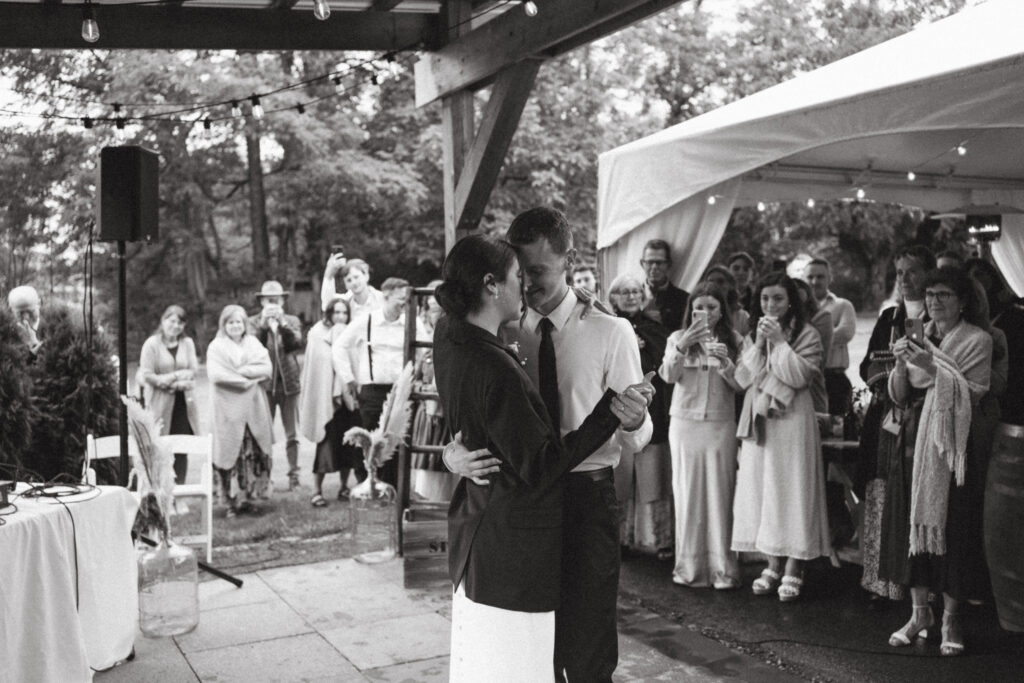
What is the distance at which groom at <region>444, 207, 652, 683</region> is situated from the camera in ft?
8.32

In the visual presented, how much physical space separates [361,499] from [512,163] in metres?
11.1

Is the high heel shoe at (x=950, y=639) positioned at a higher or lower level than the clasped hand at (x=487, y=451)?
lower

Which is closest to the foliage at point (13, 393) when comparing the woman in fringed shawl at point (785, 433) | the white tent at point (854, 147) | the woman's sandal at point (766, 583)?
the white tent at point (854, 147)

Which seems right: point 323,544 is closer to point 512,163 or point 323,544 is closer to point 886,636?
point 886,636

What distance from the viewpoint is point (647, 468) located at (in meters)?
5.42

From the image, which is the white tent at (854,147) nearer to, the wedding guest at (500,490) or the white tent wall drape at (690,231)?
the white tent wall drape at (690,231)

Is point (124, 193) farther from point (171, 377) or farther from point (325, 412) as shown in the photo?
point (325, 412)

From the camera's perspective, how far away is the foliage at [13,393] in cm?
410

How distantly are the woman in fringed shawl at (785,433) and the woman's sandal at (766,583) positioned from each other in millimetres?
12

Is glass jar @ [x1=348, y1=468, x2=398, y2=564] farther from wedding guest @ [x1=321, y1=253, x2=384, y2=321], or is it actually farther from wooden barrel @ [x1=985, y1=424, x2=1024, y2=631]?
wooden barrel @ [x1=985, y1=424, x2=1024, y2=631]

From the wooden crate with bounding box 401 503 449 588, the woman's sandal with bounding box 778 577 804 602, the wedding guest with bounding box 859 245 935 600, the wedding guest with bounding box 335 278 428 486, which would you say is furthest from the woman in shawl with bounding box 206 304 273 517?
the wedding guest with bounding box 859 245 935 600

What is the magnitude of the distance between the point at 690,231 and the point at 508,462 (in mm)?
3393

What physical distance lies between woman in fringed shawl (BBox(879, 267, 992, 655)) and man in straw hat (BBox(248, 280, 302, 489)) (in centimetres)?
490

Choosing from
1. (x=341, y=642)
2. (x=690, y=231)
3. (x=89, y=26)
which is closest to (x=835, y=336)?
(x=690, y=231)
